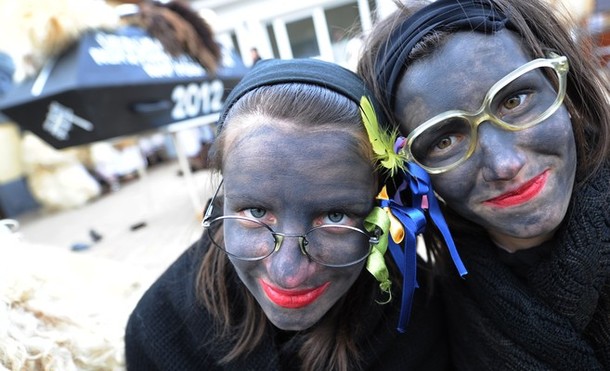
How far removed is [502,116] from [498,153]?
0.28ft

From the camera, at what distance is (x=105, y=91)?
6.41ft

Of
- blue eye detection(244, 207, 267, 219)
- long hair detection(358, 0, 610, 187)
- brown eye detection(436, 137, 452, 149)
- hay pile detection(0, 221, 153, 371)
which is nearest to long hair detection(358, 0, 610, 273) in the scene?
long hair detection(358, 0, 610, 187)

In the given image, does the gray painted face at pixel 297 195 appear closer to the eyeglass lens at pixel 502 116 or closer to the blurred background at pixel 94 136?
the eyeglass lens at pixel 502 116

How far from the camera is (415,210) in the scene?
0.94 meters

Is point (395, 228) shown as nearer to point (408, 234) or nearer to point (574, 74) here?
point (408, 234)

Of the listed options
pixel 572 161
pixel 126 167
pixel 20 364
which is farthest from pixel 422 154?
pixel 126 167

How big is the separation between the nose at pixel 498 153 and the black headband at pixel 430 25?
227mm

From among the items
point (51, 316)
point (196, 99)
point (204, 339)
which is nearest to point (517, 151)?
point (204, 339)

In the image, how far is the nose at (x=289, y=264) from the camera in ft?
2.82

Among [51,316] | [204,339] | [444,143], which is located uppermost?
[444,143]

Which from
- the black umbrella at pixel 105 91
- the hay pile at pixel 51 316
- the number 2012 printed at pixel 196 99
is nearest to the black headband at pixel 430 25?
the hay pile at pixel 51 316

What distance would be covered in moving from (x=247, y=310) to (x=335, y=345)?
0.25 m

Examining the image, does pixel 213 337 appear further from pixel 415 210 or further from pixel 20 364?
pixel 415 210

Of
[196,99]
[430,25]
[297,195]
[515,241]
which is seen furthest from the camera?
[196,99]
